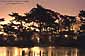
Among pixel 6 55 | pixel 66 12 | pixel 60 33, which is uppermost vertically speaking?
pixel 66 12

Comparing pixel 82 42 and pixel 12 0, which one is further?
pixel 12 0

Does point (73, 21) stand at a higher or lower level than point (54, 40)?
higher

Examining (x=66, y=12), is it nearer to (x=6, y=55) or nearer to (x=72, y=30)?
(x=72, y=30)

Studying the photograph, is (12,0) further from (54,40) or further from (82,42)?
(82,42)

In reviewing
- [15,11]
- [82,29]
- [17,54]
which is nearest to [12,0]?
[15,11]

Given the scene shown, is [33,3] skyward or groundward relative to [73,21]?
skyward

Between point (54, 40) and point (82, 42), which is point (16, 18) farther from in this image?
point (82, 42)

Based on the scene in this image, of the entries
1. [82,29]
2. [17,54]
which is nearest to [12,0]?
[17,54]

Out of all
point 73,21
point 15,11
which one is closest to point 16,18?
point 15,11
